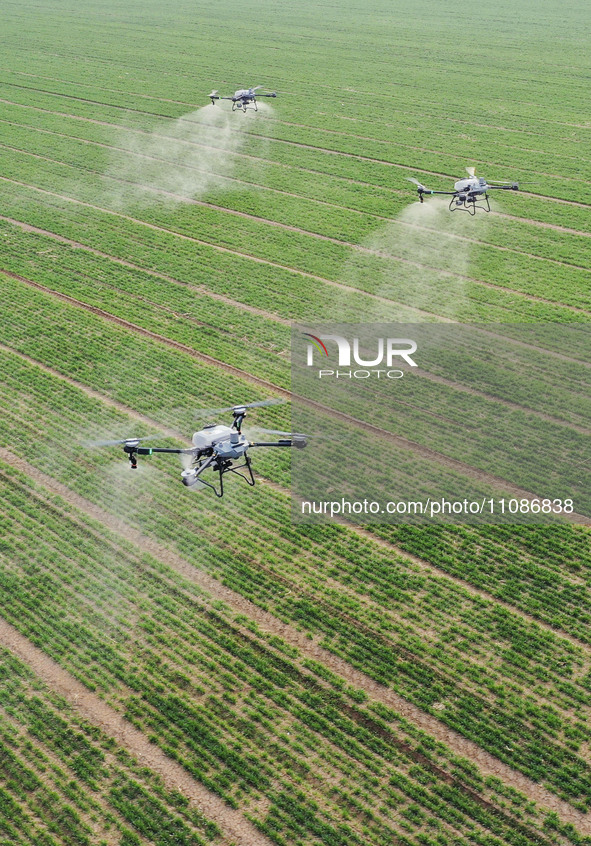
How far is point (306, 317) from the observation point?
172 feet

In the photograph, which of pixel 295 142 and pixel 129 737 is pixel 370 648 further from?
pixel 295 142

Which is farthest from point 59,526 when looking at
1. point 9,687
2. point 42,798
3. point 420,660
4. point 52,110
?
point 52,110

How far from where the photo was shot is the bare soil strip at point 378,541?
31.5m

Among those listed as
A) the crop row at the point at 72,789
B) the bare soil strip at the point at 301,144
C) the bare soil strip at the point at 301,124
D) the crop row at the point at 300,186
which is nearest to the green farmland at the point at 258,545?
the crop row at the point at 72,789

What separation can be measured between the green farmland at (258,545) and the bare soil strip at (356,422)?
12.9 inches

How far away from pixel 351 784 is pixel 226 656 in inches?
274

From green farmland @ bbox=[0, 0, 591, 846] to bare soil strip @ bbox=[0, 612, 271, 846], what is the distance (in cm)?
9

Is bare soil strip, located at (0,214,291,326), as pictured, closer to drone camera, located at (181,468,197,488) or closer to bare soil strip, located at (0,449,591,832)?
bare soil strip, located at (0,449,591,832)

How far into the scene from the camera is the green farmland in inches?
1027

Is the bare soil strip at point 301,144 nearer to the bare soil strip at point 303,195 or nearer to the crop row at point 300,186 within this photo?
the crop row at point 300,186

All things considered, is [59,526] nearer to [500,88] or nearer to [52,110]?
[52,110]

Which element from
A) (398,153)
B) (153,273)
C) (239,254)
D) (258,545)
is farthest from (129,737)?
(398,153)

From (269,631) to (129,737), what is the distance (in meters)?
6.72

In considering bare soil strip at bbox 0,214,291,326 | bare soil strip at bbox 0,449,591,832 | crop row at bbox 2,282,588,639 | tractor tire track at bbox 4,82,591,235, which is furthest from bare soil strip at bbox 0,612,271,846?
tractor tire track at bbox 4,82,591,235
